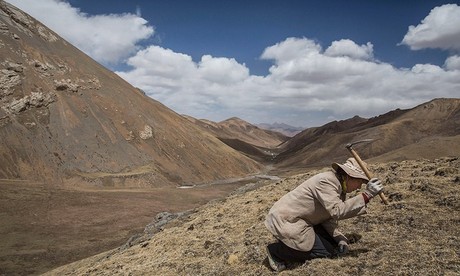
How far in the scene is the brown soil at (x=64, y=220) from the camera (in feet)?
77.9

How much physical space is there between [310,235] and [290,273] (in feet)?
2.58

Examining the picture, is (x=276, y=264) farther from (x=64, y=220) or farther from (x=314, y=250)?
(x=64, y=220)

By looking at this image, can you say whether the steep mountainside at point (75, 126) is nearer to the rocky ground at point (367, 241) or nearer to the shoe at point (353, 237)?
the rocky ground at point (367, 241)

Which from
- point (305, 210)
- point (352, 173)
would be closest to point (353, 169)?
point (352, 173)

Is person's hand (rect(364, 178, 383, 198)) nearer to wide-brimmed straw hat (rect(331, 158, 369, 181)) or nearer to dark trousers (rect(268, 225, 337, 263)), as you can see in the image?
wide-brimmed straw hat (rect(331, 158, 369, 181))

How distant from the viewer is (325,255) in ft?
22.6

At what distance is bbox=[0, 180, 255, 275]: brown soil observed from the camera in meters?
23.7

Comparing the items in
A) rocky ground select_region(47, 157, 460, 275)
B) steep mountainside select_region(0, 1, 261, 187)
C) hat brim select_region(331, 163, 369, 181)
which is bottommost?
rocky ground select_region(47, 157, 460, 275)

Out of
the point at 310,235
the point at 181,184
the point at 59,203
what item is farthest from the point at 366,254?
the point at 181,184

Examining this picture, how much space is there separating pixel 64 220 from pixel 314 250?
31.0 m

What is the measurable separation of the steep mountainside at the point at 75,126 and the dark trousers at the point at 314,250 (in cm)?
5009

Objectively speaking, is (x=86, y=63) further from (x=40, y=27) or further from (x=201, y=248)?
(x=201, y=248)

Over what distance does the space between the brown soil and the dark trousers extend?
61.9 feet

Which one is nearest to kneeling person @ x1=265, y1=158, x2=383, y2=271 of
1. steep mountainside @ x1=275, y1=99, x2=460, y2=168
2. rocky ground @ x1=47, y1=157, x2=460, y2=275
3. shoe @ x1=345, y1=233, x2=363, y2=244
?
rocky ground @ x1=47, y1=157, x2=460, y2=275
